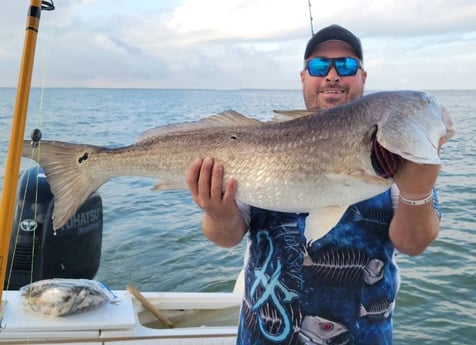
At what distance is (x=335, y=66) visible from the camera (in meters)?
2.69

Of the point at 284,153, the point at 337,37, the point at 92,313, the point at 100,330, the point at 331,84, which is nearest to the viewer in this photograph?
the point at 284,153

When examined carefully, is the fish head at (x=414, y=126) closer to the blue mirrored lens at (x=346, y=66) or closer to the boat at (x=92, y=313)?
the blue mirrored lens at (x=346, y=66)

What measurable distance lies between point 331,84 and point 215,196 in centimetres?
83

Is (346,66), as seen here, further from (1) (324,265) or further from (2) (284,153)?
(1) (324,265)

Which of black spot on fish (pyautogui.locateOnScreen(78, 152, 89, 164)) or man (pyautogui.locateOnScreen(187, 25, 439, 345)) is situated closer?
man (pyautogui.locateOnScreen(187, 25, 439, 345))

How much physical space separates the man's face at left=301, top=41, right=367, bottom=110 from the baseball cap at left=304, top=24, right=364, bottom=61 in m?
0.02

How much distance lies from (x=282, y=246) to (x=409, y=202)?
0.59m

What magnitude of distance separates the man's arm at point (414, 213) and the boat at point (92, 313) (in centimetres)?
181

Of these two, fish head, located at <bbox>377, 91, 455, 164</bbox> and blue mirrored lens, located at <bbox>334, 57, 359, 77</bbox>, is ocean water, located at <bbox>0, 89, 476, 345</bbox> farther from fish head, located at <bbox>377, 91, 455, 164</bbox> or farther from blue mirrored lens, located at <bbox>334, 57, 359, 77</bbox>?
fish head, located at <bbox>377, 91, 455, 164</bbox>

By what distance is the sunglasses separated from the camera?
2.69 meters

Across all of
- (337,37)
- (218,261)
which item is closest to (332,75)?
(337,37)

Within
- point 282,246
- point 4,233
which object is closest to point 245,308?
point 282,246

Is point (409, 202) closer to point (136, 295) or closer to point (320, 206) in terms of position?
point (320, 206)

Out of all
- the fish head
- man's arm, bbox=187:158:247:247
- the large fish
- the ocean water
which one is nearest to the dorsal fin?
the large fish
